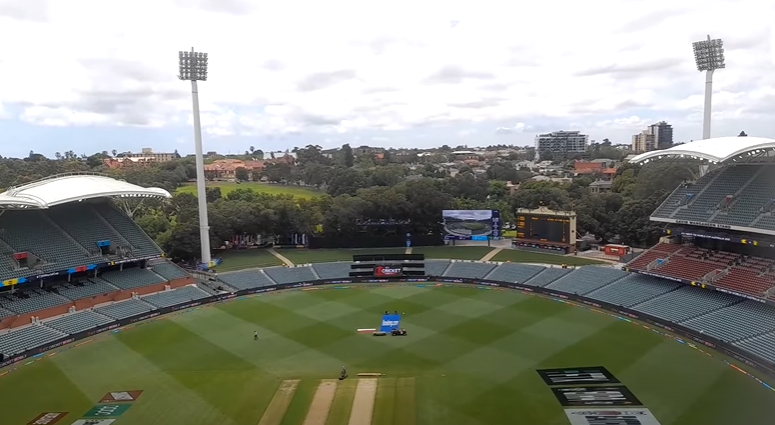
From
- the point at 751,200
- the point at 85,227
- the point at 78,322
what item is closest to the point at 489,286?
the point at 751,200

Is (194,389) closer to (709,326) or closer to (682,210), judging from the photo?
(709,326)

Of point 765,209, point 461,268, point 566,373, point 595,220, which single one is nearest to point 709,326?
point 765,209

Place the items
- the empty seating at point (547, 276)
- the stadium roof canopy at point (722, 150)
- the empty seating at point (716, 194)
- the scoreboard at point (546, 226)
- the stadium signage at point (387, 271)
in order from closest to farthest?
the stadium roof canopy at point (722, 150)
the empty seating at point (716, 194)
the empty seating at point (547, 276)
the stadium signage at point (387, 271)
the scoreboard at point (546, 226)

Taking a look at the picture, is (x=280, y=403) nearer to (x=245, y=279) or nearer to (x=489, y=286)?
(x=245, y=279)

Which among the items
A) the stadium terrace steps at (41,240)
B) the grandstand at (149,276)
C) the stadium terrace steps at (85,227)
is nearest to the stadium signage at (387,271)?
the grandstand at (149,276)

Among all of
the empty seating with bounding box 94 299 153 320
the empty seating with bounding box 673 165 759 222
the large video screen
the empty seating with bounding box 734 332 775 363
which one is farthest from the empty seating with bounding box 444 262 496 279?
the empty seating with bounding box 94 299 153 320

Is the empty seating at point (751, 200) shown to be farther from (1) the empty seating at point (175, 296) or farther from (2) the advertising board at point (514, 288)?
(1) the empty seating at point (175, 296)

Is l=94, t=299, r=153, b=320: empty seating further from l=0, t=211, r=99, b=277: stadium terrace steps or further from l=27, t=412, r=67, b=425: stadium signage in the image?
l=27, t=412, r=67, b=425: stadium signage
